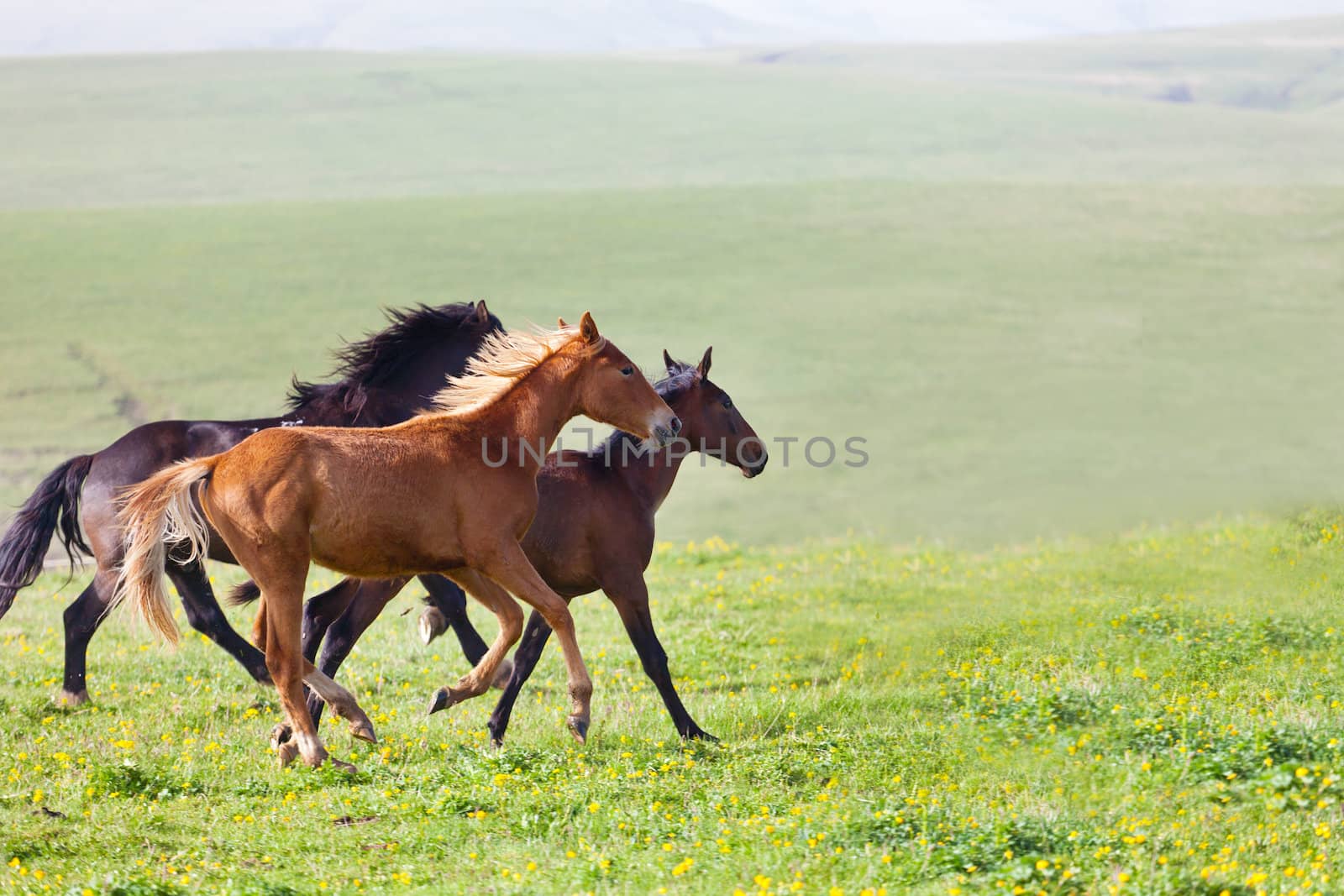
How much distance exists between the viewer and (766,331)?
40.7 meters

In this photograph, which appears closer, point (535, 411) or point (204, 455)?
point (535, 411)

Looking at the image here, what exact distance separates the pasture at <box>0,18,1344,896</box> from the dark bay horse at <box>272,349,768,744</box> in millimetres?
439

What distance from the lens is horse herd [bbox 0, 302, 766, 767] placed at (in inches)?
286

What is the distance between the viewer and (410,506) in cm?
733

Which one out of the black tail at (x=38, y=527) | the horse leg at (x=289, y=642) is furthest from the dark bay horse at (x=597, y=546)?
the black tail at (x=38, y=527)

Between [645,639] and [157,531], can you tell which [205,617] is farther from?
[645,639]

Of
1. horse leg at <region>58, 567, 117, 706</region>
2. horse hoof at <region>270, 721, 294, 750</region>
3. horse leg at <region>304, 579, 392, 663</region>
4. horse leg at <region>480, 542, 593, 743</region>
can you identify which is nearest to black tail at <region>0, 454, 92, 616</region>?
horse leg at <region>58, 567, 117, 706</region>

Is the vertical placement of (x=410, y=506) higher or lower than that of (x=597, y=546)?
higher

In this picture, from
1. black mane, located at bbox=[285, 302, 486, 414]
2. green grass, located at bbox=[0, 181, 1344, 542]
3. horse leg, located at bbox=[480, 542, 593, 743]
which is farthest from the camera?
green grass, located at bbox=[0, 181, 1344, 542]

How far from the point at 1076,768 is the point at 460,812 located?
3.15 m

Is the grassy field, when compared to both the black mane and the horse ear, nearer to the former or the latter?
the black mane

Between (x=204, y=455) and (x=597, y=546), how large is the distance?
322 cm

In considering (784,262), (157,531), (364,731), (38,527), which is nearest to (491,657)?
(364,731)

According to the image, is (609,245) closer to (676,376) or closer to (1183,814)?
(676,376)
